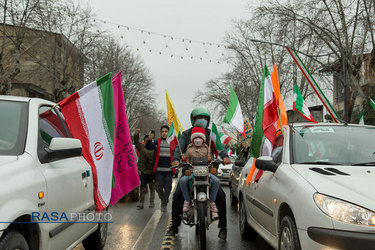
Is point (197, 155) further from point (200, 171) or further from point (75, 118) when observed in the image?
point (75, 118)

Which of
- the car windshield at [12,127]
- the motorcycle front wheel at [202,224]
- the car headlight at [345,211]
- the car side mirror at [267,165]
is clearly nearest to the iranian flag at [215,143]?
the motorcycle front wheel at [202,224]

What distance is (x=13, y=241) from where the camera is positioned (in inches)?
112

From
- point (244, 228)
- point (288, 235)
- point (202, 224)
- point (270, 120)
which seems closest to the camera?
point (288, 235)

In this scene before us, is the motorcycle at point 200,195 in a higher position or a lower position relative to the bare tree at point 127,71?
lower

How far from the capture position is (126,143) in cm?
493

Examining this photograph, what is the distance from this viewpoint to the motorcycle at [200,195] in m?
5.49

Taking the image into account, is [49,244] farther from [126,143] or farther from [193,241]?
[193,241]

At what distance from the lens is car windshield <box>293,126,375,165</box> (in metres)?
4.65

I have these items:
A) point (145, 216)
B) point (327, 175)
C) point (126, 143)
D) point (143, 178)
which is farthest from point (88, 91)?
point (143, 178)

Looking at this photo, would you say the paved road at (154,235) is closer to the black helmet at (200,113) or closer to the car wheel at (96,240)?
the car wheel at (96,240)

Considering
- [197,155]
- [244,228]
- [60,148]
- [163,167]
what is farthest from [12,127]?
[163,167]

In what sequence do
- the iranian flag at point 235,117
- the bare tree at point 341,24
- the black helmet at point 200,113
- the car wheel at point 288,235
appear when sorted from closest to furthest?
the car wheel at point 288,235, the black helmet at point 200,113, the iranian flag at point 235,117, the bare tree at point 341,24

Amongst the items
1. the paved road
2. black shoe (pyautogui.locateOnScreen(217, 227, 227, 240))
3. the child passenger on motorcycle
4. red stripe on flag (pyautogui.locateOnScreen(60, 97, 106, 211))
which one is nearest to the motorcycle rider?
black shoe (pyautogui.locateOnScreen(217, 227, 227, 240))

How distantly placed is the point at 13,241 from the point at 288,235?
2.41 m
